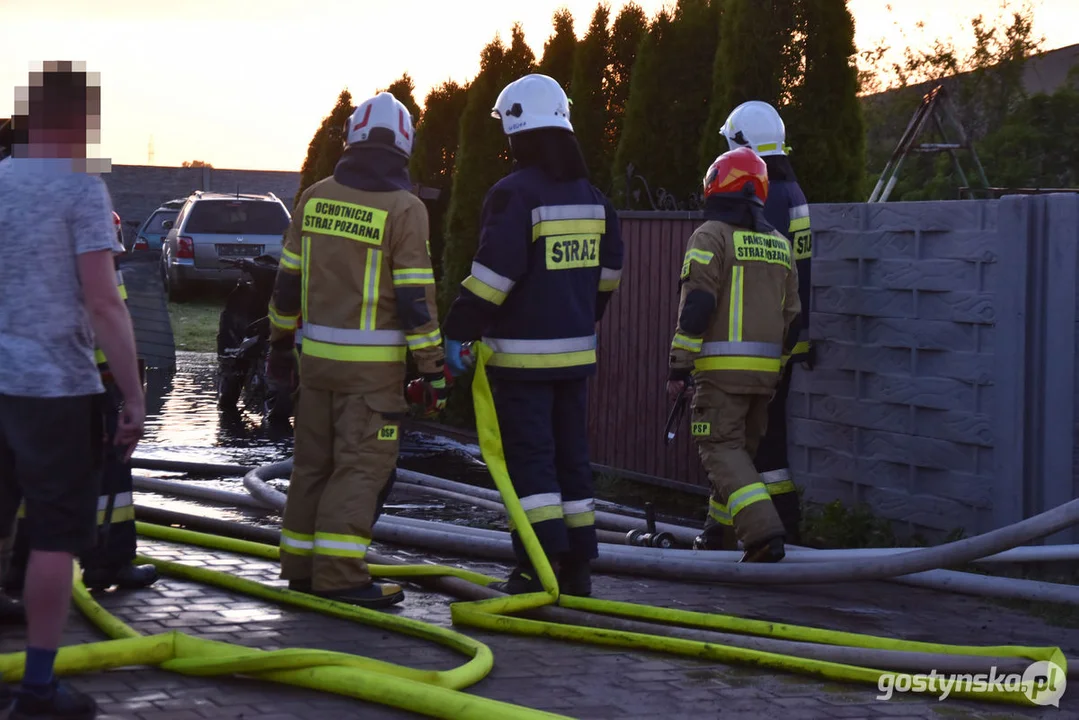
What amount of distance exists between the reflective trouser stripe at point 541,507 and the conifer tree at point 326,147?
13171 mm

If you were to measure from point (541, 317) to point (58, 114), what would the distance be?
2295 millimetres

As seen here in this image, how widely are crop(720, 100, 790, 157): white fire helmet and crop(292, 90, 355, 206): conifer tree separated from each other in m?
11.8

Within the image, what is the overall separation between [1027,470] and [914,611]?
108 centimetres

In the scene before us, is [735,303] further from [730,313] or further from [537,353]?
[537,353]

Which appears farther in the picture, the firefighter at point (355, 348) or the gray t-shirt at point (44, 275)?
the firefighter at point (355, 348)

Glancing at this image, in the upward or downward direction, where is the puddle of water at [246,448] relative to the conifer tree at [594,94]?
downward

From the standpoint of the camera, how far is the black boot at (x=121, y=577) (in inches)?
245

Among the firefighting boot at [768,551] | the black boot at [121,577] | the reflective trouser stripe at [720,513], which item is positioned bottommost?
the black boot at [121,577]

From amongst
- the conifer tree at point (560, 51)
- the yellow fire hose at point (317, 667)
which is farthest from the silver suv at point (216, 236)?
the yellow fire hose at point (317, 667)

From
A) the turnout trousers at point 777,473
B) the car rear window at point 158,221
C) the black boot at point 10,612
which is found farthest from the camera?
the car rear window at point 158,221

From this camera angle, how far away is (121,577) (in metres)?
6.26

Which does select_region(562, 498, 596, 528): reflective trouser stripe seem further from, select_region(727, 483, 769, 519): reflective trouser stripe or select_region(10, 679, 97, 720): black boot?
select_region(10, 679, 97, 720): black boot

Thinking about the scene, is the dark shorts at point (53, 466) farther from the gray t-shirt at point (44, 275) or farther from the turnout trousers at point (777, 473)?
the turnout trousers at point (777, 473)

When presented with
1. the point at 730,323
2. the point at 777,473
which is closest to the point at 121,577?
the point at 730,323
